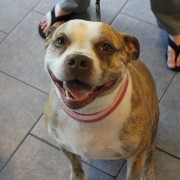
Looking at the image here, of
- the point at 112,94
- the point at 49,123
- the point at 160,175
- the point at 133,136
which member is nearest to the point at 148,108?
the point at 133,136

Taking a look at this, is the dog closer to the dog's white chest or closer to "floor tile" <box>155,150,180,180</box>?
the dog's white chest

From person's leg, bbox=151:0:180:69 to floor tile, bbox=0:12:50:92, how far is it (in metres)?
0.70

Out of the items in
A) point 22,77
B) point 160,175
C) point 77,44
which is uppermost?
point 77,44

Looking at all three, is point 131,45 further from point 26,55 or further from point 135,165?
point 26,55

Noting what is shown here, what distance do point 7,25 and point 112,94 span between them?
1.39m

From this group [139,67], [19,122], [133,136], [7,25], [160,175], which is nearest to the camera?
[133,136]

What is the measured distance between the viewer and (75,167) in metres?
1.69

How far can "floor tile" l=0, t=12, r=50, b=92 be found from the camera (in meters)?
2.18

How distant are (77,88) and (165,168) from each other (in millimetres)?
846

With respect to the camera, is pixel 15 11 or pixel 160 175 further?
pixel 15 11

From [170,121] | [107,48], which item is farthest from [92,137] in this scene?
[170,121]

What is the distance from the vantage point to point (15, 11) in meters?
2.50

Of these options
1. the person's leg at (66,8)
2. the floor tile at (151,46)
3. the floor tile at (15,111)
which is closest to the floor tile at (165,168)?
the floor tile at (151,46)

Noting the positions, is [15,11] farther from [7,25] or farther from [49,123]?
[49,123]
